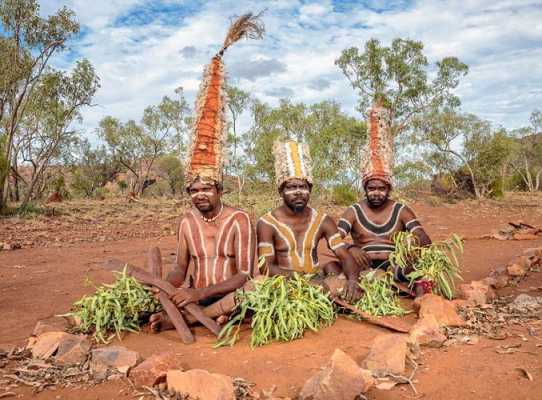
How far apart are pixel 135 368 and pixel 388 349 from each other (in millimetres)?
1390

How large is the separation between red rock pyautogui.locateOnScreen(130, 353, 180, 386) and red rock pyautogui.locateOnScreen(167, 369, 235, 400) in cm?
12

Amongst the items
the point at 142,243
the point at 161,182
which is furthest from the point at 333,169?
the point at 161,182

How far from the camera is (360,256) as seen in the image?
451 cm

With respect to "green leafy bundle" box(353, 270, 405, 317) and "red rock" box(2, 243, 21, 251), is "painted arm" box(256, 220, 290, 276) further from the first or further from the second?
"red rock" box(2, 243, 21, 251)

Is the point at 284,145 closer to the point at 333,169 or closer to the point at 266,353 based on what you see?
the point at 266,353

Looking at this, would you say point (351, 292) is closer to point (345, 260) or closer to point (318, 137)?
point (345, 260)

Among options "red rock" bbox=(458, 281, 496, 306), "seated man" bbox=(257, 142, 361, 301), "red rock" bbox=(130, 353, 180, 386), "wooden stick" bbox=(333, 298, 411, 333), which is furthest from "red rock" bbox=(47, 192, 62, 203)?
"red rock" bbox=(130, 353, 180, 386)

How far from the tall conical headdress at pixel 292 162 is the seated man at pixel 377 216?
734mm

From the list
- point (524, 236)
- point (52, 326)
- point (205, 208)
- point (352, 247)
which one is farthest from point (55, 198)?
point (352, 247)

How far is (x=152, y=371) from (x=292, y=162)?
2.31m

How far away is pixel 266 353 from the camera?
322 cm

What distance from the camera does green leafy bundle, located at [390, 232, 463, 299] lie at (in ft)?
13.9

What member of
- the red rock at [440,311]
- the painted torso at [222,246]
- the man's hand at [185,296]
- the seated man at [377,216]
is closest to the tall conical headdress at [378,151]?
the seated man at [377,216]

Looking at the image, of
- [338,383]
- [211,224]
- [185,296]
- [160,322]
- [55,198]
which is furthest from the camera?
[55,198]
